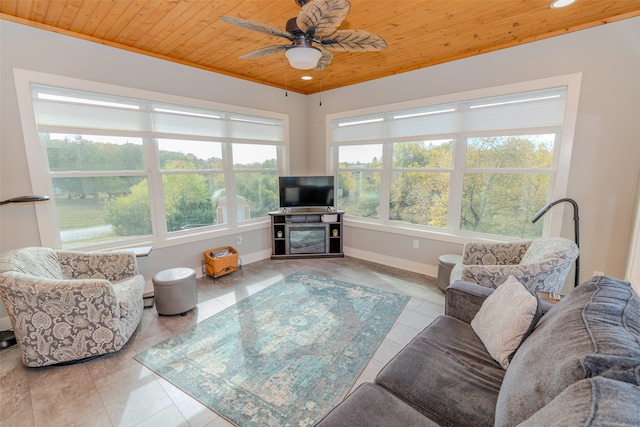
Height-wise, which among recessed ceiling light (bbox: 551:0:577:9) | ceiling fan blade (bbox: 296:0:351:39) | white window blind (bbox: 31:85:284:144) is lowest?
white window blind (bbox: 31:85:284:144)

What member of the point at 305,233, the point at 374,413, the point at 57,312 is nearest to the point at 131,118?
the point at 57,312

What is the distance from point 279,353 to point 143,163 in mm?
2705

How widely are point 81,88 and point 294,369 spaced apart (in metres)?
3.33

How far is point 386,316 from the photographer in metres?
2.84

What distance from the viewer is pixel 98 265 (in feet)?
8.87

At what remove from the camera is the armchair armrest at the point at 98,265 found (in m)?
2.62

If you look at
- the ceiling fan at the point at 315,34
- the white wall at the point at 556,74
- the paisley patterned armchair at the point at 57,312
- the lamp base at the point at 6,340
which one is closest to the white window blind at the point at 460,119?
the white wall at the point at 556,74

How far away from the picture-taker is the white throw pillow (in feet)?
4.76

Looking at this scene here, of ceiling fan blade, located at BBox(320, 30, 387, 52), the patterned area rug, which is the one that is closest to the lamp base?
the patterned area rug

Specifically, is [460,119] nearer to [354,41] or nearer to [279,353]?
[354,41]

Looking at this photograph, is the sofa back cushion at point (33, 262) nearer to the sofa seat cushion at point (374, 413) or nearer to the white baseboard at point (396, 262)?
the sofa seat cushion at point (374, 413)

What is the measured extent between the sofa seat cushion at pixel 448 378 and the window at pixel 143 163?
3.27 meters

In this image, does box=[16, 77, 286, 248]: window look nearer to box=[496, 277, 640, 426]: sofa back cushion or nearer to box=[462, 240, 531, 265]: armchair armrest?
box=[462, 240, 531, 265]: armchair armrest

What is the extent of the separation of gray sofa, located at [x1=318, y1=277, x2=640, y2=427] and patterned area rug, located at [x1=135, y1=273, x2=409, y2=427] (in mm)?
696
